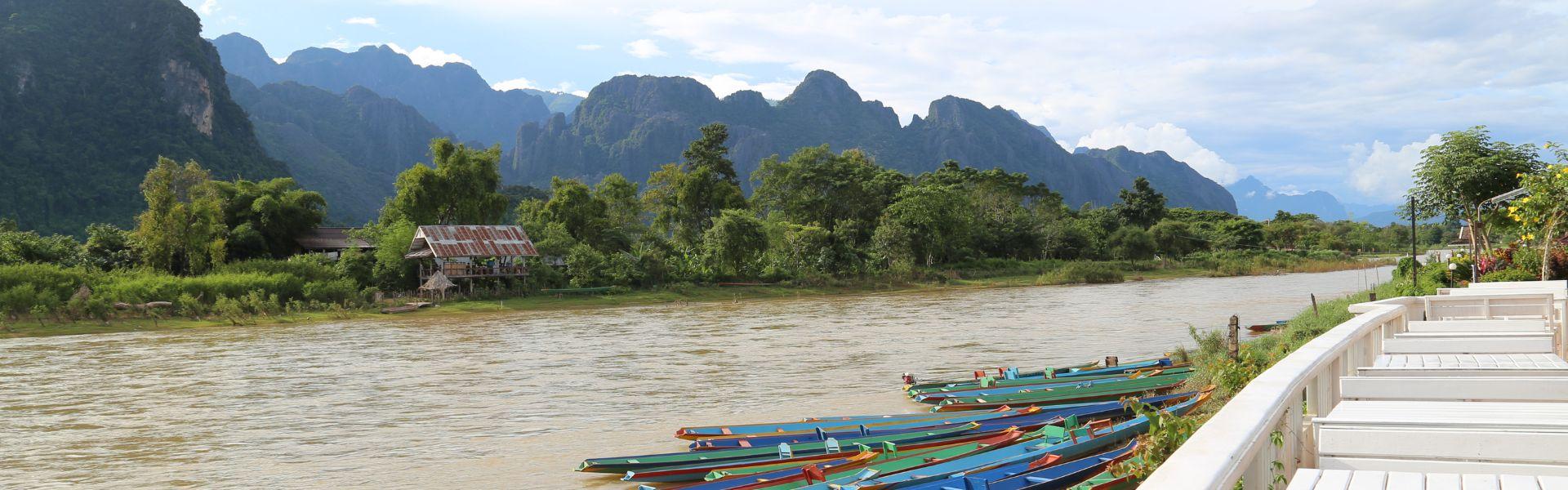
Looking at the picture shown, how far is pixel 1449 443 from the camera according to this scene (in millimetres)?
3006

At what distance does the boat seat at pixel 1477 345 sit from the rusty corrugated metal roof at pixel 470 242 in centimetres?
4393

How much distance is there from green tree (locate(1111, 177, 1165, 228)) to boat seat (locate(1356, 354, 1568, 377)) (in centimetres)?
8773

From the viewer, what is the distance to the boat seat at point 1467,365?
4578mm

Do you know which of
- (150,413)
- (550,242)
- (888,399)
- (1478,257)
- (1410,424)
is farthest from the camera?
(550,242)

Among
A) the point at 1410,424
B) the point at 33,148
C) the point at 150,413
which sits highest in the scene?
the point at 33,148

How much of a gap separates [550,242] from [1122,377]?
1648 inches

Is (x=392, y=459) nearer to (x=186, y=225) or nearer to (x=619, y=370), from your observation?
(x=619, y=370)

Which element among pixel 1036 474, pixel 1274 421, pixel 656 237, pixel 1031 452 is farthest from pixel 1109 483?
pixel 656 237

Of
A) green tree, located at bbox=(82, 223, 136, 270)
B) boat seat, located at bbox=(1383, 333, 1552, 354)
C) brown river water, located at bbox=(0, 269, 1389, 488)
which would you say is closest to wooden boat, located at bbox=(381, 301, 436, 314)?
brown river water, located at bbox=(0, 269, 1389, 488)

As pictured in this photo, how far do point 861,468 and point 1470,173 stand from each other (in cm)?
2325

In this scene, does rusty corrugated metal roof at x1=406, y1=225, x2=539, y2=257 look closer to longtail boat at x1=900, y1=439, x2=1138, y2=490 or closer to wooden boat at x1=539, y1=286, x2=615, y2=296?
wooden boat at x1=539, y1=286, x2=615, y2=296

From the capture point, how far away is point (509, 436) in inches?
539

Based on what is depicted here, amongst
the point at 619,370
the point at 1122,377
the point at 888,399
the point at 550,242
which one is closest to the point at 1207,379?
the point at 1122,377

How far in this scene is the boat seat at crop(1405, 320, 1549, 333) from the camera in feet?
24.4
